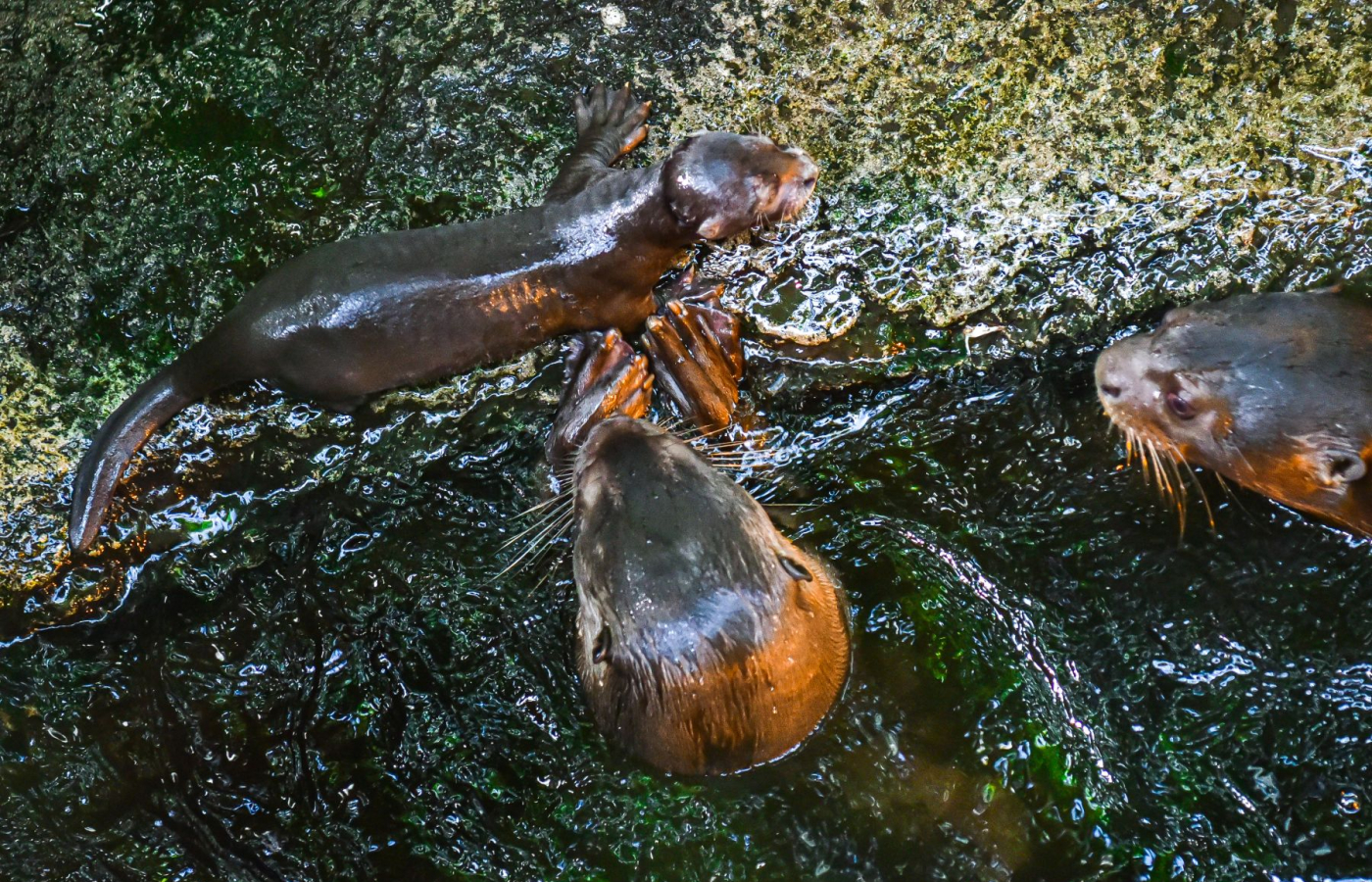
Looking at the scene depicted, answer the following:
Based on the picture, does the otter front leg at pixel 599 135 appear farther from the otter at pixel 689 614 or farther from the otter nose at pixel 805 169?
the otter at pixel 689 614

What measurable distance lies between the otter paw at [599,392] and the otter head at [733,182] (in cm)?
46

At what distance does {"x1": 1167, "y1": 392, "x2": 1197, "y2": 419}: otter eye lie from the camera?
3162mm

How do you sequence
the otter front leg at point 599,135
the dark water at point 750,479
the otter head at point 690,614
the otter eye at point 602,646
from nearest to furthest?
the otter head at point 690,614 < the otter eye at point 602,646 < the dark water at point 750,479 < the otter front leg at point 599,135

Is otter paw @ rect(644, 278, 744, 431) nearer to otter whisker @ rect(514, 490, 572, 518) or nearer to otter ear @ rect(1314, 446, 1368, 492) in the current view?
otter whisker @ rect(514, 490, 572, 518)

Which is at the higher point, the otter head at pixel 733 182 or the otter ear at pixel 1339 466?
the otter head at pixel 733 182

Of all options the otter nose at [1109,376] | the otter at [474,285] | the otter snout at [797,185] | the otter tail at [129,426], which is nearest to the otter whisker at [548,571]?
the otter at [474,285]

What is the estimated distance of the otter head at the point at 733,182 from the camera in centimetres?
340

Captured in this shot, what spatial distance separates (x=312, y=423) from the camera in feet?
11.5

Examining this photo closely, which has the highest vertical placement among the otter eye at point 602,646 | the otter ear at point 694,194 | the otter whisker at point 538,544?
the otter ear at point 694,194

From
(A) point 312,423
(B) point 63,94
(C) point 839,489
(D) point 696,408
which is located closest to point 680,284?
(D) point 696,408

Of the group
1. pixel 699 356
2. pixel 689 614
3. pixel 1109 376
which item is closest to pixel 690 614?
pixel 689 614

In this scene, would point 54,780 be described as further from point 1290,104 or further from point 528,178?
point 1290,104

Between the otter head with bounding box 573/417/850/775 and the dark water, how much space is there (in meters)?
0.19

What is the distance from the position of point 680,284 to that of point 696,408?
0.44 meters
